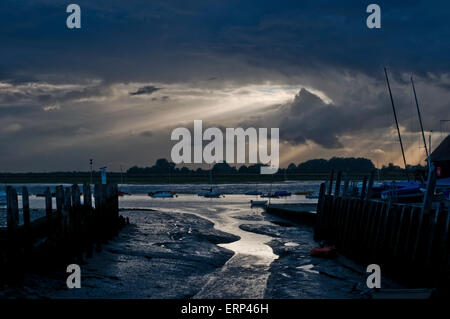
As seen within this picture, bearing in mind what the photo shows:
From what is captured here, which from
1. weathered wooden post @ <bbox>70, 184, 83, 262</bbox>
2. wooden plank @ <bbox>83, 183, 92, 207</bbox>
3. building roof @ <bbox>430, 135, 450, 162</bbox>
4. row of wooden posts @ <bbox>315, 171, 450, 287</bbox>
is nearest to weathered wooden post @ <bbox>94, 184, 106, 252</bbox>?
wooden plank @ <bbox>83, 183, 92, 207</bbox>

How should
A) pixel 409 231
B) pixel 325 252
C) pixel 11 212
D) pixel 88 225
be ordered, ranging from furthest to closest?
1. pixel 325 252
2. pixel 88 225
3. pixel 409 231
4. pixel 11 212

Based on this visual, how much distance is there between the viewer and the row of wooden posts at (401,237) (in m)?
16.0

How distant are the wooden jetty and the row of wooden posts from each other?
12.1m

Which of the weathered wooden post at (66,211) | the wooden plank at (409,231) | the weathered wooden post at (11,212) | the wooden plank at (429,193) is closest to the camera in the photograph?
the weathered wooden post at (11,212)

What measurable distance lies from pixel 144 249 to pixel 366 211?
36.2 ft

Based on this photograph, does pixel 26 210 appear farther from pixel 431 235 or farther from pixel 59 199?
pixel 431 235

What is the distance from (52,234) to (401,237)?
13.2m

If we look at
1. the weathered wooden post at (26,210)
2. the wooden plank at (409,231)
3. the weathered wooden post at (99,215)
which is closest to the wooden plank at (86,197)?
the weathered wooden post at (99,215)

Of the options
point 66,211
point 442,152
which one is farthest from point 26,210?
point 442,152

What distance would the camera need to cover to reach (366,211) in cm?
2286

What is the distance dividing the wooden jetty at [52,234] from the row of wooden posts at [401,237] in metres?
12.1

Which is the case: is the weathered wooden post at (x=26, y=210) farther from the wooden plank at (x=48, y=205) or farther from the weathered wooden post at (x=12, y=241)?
the wooden plank at (x=48, y=205)

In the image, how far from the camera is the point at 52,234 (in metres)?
19.5

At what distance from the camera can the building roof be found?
138 feet
